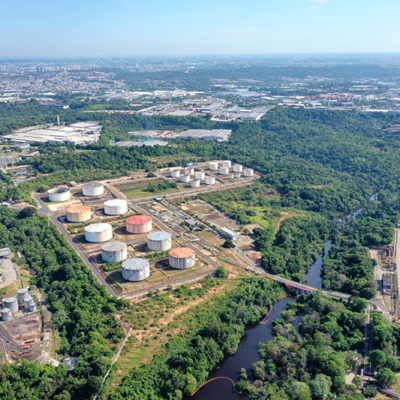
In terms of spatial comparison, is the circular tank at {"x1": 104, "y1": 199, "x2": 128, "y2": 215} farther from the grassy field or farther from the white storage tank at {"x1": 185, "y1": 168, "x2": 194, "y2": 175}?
the white storage tank at {"x1": 185, "y1": 168, "x2": 194, "y2": 175}

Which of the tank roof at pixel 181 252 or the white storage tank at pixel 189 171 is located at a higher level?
the white storage tank at pixel 189 171

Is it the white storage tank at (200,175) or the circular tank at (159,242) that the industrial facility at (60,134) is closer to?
the white storage tank at (200,175)

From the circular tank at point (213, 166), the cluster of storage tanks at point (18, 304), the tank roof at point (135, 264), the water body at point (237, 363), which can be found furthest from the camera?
the circular tank at point (213, 166)

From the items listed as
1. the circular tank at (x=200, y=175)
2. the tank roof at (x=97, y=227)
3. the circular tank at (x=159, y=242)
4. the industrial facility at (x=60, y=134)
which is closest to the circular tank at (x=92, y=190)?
the tank roof at (x=97, y=227)

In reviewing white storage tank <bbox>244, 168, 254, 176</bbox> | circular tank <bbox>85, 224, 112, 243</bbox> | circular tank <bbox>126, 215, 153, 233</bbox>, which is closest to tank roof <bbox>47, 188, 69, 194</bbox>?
circular tank <bbox>85, 224, 112, 243</bbox>

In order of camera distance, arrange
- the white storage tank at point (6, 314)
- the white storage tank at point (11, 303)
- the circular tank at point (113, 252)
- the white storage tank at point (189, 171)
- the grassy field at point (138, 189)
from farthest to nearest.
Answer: the white storage tank at point (189, 171), the grassy field at point (138, 189), the circular tank at point (113, 252), the white storage tank at point (11, 303), the white storage tank at point (6, 314)

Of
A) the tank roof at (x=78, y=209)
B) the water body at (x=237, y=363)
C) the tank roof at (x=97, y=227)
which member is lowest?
the water body at (x=237, y=363)
